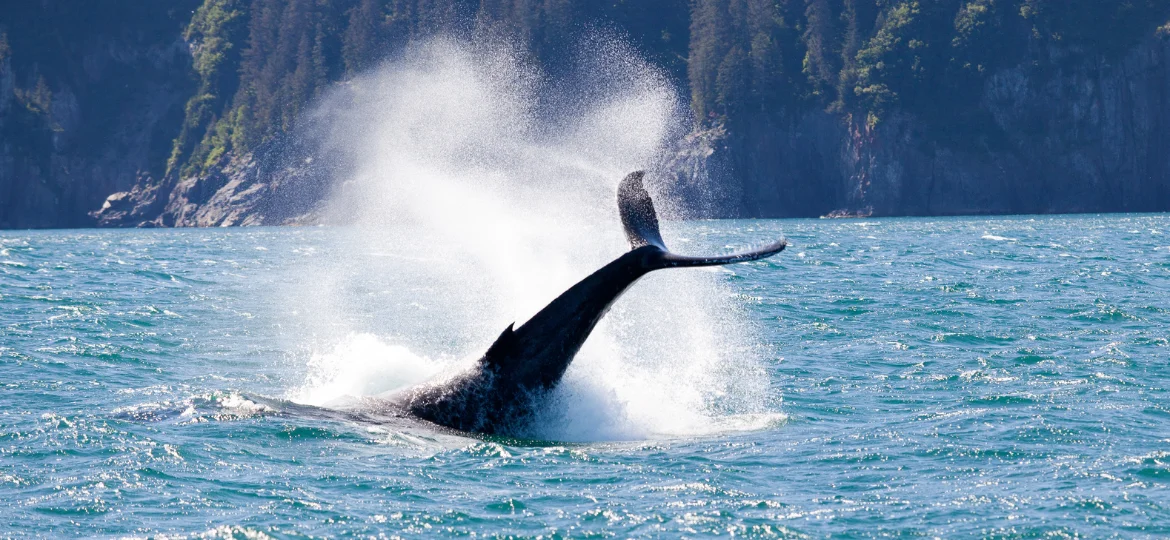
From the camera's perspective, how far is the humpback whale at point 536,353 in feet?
48.0

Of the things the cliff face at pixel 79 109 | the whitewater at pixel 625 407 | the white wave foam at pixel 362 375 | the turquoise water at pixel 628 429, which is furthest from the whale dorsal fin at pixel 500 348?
the cliff face at pixel 79 109

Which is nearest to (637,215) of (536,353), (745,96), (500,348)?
(536,353)

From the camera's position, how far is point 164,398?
17.8m

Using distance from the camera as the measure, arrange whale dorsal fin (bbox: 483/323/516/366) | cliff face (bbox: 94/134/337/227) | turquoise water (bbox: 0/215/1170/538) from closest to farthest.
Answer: turquoise water (bbox: 0/215/1170/538) < whale dorsal fin (bbox: 483/323/516/366) < cliff face (bbox: 94/134/337/227)

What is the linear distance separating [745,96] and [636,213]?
120 m

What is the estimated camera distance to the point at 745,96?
132 metres

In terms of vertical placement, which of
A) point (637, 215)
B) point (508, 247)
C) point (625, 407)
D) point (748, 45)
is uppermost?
point (748, 45)

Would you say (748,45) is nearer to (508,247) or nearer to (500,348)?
(508,247)

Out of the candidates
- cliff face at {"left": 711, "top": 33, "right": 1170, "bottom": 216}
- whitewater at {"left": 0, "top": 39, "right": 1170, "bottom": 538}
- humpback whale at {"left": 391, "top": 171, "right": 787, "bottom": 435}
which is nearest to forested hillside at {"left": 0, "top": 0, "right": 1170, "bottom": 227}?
cliff face at {"left": 711, "top": 33, "right": 1170, "bottom": 216}

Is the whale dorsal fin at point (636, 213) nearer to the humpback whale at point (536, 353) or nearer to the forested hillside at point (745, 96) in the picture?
the humpback whale at point (536, 353)

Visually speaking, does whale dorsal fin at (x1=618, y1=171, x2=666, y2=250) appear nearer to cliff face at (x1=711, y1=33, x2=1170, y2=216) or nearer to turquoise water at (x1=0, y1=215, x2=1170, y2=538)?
turquoise water at (x1=0, y1=215, x2=1170, y2=538)

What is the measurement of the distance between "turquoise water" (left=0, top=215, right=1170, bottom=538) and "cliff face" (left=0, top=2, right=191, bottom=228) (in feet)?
412

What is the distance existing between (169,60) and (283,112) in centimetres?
2514

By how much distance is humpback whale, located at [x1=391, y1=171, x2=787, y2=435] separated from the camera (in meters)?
14.6
